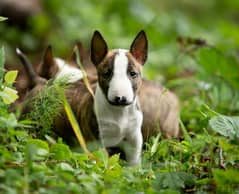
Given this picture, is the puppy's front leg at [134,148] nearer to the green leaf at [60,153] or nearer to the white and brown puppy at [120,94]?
the white and brown puppy at [120,94]

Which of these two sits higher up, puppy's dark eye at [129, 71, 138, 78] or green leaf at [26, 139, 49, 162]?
puppy's dark eye at [129, 71, 138, 78]

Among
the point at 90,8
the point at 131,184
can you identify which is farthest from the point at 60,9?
the point at 131,184

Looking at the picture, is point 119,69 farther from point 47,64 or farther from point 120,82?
point 47,64

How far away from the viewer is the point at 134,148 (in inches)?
223

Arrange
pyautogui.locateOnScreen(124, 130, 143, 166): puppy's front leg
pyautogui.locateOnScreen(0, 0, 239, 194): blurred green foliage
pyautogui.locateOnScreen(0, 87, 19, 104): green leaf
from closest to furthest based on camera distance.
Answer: pyautogui.locateOnScreen(0, 0, 239, 194): blurred green foliage
pyautogui.locateOnScreen(0, 87, 19, 104): green leaf
pyautogui.locateOnScreen(124, 130, 143, 166): puppy's front leg

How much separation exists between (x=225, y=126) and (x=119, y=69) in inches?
35.4

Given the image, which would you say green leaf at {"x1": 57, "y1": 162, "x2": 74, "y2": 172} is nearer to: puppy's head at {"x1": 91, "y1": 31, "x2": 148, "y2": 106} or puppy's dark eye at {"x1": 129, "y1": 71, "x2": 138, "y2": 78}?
puppy's head at {"x1": 91, "y1": 31, "x2": 148, "y2": 106}

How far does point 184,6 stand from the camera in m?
12.8

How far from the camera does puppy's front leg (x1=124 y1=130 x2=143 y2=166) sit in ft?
18.5

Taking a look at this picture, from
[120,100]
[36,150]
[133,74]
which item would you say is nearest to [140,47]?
[133,74]

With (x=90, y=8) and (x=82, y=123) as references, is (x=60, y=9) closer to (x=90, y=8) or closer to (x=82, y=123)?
(x=90, y=8)

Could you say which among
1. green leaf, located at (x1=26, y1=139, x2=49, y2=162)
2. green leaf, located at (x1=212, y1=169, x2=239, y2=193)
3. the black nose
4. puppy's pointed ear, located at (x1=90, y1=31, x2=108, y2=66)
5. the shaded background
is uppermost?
the shaded background

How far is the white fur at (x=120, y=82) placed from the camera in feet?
16.9

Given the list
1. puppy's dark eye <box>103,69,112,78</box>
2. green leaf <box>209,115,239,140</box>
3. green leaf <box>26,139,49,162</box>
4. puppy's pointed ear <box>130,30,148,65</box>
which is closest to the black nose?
puppy's dark eye <box>103,69,112,78</box>
